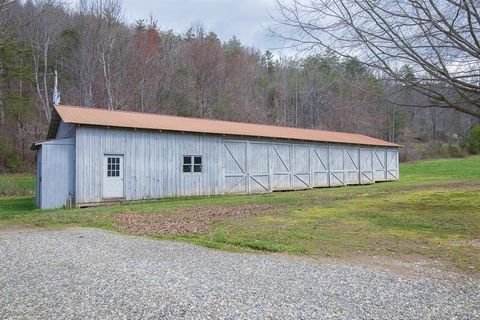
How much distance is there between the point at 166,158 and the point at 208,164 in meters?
2.38

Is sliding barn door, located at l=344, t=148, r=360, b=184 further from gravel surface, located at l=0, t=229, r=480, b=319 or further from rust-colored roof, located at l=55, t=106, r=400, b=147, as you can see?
gravel surface, located at l=0, t=229, r=480, b=319

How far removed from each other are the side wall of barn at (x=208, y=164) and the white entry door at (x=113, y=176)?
183mm

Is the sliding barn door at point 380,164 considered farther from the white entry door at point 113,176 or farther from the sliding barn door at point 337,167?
the white entry door at point 113,176

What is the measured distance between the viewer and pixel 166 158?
18.4 m

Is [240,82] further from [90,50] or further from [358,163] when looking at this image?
[358,163]

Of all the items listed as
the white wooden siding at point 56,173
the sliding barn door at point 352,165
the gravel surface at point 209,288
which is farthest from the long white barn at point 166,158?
the gravel surface at point 209,288

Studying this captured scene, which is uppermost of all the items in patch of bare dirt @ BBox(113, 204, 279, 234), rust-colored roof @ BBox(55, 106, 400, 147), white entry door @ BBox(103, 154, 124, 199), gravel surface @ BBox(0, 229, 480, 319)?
rust-colored roof @ BBox(55, 106, 400, 147)

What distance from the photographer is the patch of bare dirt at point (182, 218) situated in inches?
395

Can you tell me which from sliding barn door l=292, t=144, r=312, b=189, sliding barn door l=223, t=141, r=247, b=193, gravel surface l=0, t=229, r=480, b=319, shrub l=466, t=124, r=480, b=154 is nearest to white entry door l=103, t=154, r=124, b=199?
sliding barn door l=223, t=141, r=247, b=193

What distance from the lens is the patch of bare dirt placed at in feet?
32.9

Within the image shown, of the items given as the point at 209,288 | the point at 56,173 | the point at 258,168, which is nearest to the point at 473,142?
the point at 258,168

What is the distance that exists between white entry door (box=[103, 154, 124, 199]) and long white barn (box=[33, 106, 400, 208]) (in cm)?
4

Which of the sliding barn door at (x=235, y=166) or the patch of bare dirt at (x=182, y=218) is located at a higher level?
the sliding barn door at (x=235, y=166)

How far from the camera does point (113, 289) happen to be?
4.98 m
